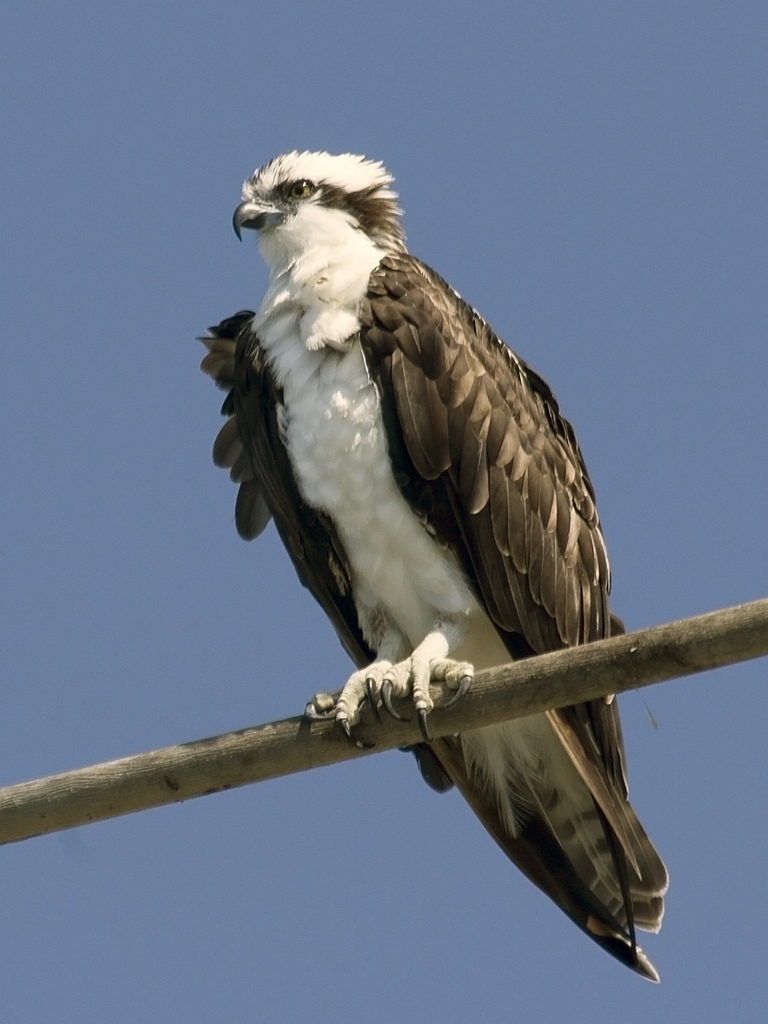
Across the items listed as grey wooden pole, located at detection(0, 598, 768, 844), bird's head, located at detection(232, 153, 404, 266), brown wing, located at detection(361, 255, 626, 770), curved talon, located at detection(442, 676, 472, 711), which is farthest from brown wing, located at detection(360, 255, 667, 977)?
grey wooden pole, located at detection(0, 598, 768, 844)

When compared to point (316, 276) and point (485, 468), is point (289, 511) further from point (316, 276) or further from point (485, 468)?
point (316, 276)

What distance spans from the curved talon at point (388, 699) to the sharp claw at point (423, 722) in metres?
0.10

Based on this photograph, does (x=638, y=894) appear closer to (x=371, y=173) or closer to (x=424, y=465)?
(x=424, y=465)

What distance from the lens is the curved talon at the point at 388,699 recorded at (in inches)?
203

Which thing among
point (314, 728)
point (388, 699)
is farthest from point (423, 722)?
point (314, 728)

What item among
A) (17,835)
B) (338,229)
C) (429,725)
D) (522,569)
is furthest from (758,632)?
(338,229)

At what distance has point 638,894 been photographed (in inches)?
220

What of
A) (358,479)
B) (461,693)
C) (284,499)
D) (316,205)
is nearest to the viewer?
(461,693)

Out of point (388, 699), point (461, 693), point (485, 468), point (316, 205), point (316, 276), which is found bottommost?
point (461, 693)

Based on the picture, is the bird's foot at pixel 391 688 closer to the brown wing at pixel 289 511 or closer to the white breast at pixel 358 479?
the white breast at pixel 358 479

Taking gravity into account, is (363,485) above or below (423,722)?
above

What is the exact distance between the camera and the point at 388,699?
5.24 metres

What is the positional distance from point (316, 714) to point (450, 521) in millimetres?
1172

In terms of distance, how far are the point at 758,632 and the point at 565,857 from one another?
2.13 m
